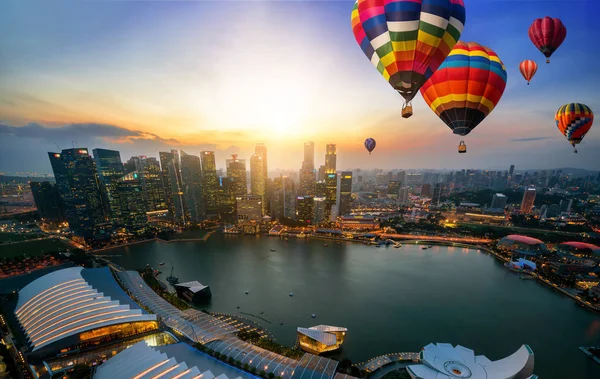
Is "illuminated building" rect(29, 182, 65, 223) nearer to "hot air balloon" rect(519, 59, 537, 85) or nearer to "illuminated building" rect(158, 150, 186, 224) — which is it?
"illuminated building" rect(158, 150, 186, 224)

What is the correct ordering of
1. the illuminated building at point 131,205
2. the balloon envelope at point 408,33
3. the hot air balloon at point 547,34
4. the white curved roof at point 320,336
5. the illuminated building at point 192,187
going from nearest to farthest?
the balloon envelope at point 408,33 → the hot air balloon at point 547,34 → the white curved roof at point 320,336 → the illuminated building at point 131,205 → the illuminated building at point 192,187

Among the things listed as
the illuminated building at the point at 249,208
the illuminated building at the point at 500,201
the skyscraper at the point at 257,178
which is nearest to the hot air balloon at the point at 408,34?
the illuminated building at the point at 249,208

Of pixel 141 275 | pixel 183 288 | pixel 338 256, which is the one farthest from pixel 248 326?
pixel 338 256

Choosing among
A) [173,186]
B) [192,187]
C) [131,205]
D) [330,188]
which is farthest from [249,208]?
[330,188]

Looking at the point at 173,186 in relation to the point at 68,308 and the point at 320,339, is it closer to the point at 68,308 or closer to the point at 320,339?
the point at 68,308

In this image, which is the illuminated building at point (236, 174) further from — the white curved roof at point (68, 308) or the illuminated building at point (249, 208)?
the white curved roof at point (68, 308)

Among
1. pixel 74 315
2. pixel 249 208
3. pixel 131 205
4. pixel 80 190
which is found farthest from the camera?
pixel 249 208
